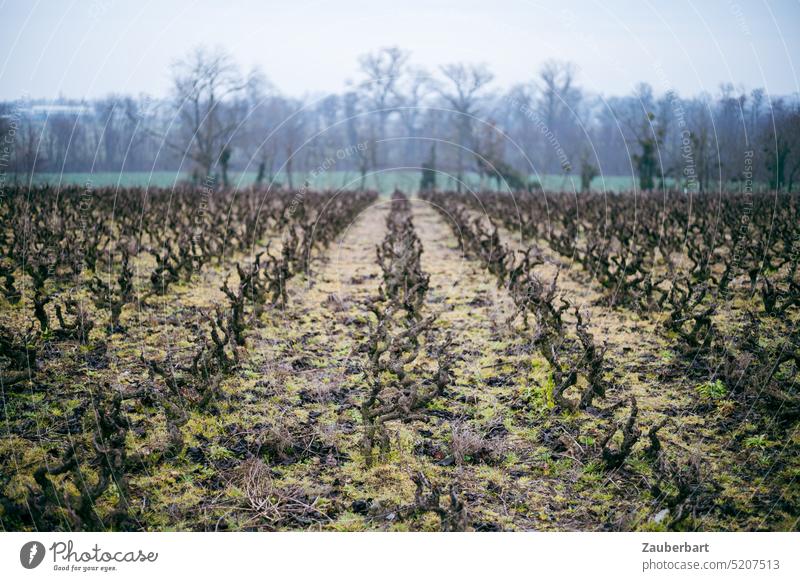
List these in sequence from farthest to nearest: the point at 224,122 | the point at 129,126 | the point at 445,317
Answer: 1. the point at 224,122
2. the point at 129,126
3. the point at 445,317

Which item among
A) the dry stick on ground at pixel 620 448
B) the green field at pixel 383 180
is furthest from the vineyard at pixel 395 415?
the green field at pixel 383 180

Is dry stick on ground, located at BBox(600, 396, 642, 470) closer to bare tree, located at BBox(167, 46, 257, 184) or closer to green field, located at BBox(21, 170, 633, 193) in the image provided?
bare tree, located at BBox(167, 46, 257, 184)

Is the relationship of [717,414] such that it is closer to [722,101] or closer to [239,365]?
[239,365]

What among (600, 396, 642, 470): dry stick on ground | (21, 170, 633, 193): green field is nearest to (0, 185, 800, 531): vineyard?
(600, 396, 642, 470): dry stick on ground
